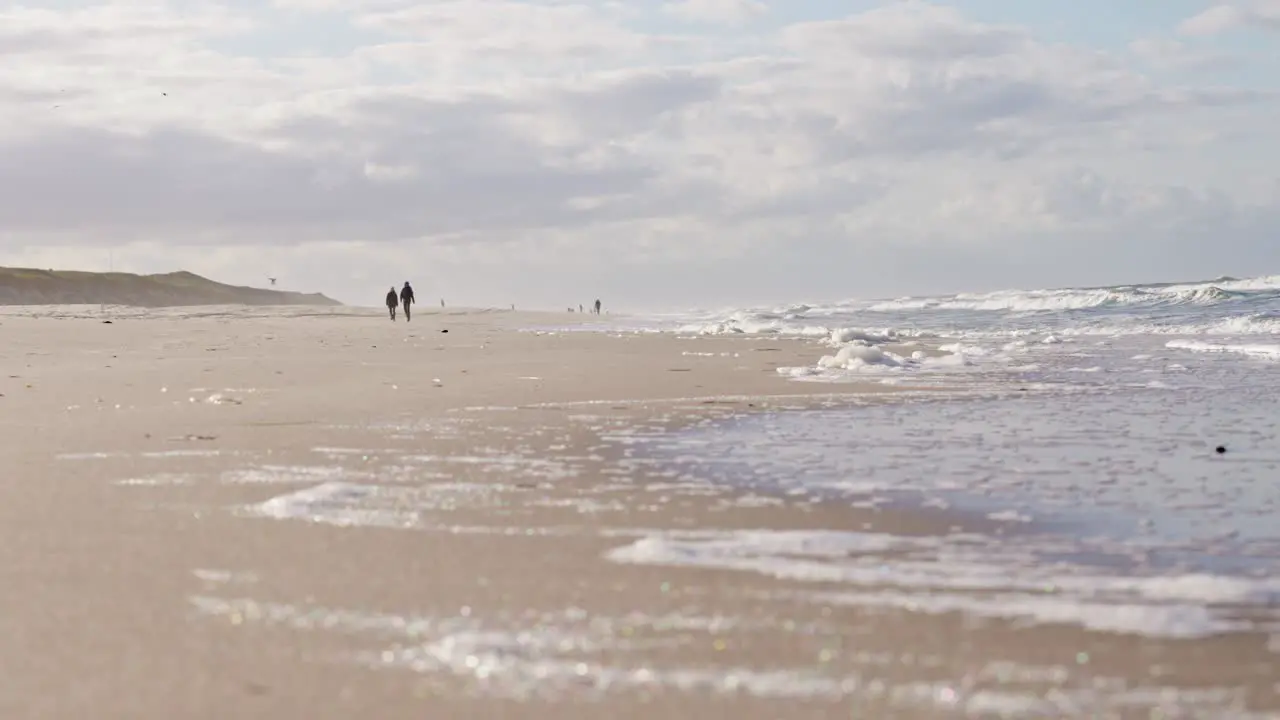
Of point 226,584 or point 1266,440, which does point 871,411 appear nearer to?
point 1266,440

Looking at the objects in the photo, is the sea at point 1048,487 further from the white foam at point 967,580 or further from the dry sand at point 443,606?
the dry sand at point 443,606

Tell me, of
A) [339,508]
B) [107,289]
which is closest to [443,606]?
[339,508]

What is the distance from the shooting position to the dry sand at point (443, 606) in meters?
3.11

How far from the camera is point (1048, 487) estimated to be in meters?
6.39

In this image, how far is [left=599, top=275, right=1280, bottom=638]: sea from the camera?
13.6 ft

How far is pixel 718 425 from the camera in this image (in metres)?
9.52

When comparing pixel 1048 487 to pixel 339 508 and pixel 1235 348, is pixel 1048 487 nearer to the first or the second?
pixel 339 508

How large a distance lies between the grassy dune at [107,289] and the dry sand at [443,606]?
11245 centimetres

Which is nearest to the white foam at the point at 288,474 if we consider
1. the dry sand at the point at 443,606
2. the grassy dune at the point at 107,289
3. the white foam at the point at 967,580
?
the dry sand at the point at 443,606

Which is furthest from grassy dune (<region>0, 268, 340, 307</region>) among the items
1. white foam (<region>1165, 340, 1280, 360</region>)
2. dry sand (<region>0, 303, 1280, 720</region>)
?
dry sand (<region>0, 303, 1280, 720</region>)

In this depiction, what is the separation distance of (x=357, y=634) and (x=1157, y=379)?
12.4 m

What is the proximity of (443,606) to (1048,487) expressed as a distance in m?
3.59

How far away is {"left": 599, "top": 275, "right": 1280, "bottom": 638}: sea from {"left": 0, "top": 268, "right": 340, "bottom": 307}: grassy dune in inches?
4362

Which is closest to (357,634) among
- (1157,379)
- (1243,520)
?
(1243,520)
